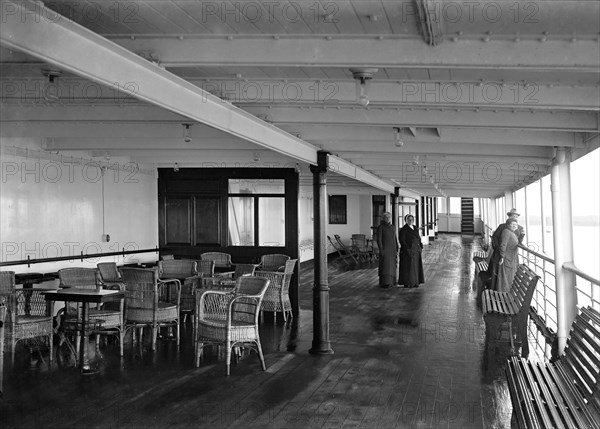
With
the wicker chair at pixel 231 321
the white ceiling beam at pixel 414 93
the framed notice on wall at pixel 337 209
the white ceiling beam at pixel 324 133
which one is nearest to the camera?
the white ceiling beam at pixel 414 93

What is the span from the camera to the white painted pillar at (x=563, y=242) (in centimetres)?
670

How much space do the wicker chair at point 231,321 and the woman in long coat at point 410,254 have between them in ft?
19.6

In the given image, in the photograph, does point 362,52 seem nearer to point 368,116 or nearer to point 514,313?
point 368,116

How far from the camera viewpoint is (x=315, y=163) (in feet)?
22.9

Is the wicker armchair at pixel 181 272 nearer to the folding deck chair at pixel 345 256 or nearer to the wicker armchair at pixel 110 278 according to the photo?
the wicker armchair at pixel 110 278

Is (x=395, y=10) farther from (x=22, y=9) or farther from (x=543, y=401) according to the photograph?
(x=543, y=401)

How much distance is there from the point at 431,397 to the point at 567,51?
296 cm

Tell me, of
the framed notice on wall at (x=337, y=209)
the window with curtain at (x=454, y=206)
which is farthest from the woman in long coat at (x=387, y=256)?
the window with curtain at (x=454, y=206)

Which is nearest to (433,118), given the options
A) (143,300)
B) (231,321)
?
(231,321)

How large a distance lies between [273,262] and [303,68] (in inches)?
222

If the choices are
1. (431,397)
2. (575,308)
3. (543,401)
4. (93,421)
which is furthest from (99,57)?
(575,308)

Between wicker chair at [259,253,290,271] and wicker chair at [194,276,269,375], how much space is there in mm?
2651

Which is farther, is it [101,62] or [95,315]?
[95,315]

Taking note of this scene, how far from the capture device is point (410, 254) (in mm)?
12016
